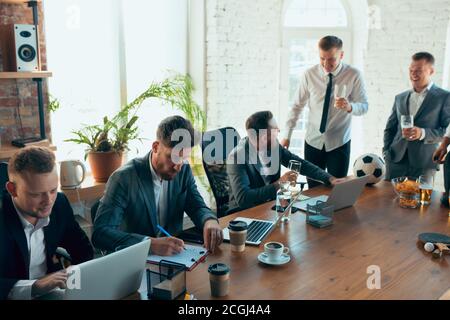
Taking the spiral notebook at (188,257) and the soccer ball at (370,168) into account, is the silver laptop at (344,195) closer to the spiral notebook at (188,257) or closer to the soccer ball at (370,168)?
the soccer ball at (370,168)

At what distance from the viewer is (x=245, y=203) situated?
2438mm


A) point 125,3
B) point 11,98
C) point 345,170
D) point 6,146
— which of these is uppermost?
point 125,3

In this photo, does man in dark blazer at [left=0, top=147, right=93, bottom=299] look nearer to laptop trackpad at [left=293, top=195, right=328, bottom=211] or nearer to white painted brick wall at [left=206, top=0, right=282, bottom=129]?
laptop trackpad at [left=293, top=195, right=328, bottom=211]

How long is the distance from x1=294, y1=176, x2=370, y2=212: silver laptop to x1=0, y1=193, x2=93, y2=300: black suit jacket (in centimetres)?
105

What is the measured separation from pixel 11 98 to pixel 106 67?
32.9 inches

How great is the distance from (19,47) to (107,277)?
74.1 inches

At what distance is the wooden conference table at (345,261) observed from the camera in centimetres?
144

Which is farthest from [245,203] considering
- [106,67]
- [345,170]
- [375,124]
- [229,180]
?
[375,124]

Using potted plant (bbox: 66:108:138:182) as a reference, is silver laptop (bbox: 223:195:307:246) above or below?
below

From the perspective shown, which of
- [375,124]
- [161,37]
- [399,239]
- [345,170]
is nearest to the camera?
[399,239]

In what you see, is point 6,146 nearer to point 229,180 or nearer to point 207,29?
point 229,180

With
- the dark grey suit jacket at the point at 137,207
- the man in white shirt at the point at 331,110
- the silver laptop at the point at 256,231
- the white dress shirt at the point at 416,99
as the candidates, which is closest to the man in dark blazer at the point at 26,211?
the dark grey suit jacket at the point at 137,207

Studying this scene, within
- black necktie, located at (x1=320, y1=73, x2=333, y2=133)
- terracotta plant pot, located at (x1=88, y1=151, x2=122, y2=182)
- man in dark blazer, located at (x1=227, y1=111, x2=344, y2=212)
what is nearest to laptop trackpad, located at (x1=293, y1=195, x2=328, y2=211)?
man in dark blazer, located at (x1=227, y1=111, x2=344, y2=212)

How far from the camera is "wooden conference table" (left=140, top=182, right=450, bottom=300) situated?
1438 mm
